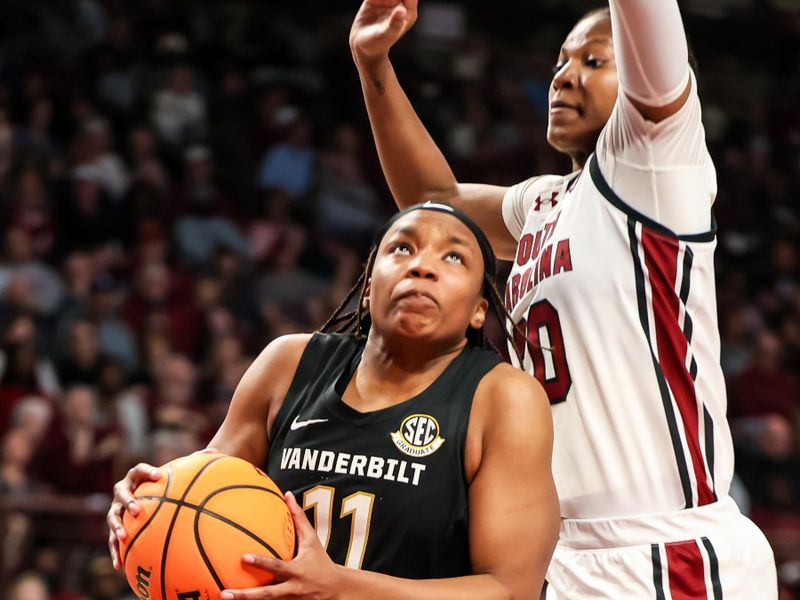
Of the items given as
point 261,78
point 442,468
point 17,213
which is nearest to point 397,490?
point 442,468

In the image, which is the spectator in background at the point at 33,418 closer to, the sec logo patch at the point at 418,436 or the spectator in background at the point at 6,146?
the spectator in background at the point at 6,146

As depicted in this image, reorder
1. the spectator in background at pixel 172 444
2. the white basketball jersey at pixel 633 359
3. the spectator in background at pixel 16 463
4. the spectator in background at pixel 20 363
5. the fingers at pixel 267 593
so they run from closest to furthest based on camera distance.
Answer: the fingers at pixel 267 593
the white basketball jersey at pixel 633 359
the spectator in background at pixel 16 463
the spectator in background at pixel 172 444
the spectator in background at pixel 20 363

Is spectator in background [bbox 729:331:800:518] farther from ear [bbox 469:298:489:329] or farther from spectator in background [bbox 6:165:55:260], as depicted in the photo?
ear [bbox 469:298:489:329]

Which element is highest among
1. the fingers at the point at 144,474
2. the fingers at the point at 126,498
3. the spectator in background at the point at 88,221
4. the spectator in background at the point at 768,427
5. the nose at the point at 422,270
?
the spectator in background at the point at 88,221

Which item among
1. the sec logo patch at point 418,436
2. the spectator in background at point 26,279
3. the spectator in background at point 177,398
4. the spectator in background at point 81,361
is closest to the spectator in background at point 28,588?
the spectator in background at point 177,398

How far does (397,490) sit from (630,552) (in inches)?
25.4

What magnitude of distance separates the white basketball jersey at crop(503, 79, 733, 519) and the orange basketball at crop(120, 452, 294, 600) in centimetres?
80

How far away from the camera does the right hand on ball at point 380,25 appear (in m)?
3.26

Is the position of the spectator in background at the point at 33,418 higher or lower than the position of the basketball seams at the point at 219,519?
lower

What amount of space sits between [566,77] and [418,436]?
3.63 ft

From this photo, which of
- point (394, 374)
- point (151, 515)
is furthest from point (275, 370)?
point (151, 515)

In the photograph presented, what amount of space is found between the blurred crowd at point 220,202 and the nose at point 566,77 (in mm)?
4254

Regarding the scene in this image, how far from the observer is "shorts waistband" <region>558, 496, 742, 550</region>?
291cm

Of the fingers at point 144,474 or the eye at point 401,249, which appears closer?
the fingers at point 144,474
